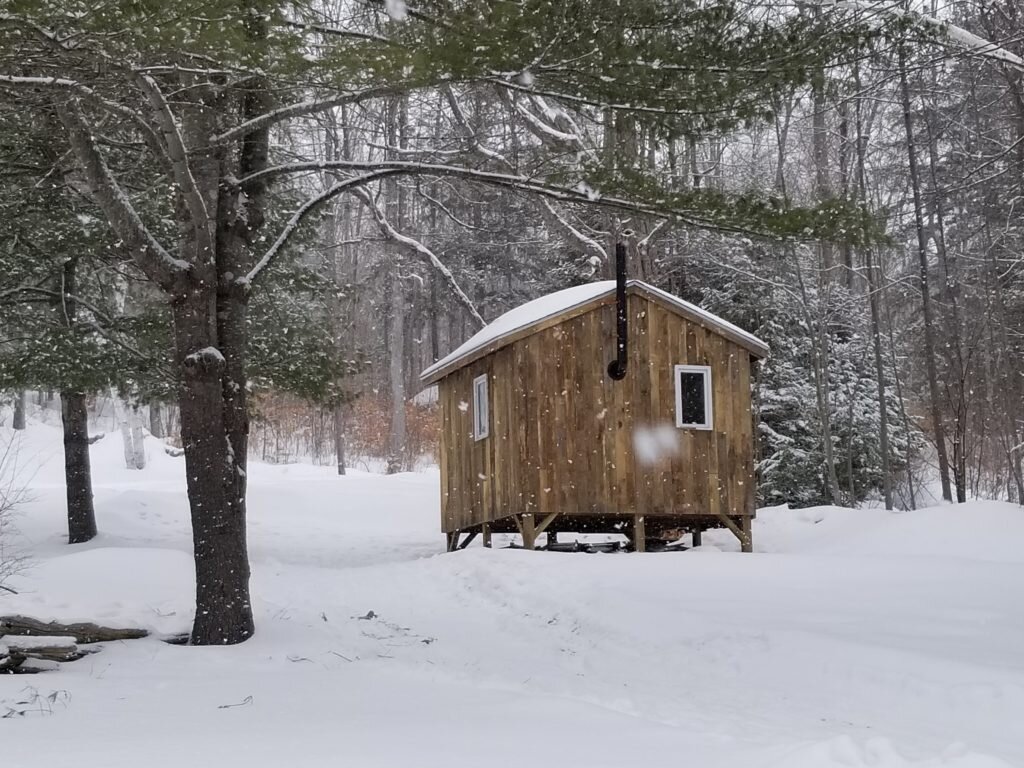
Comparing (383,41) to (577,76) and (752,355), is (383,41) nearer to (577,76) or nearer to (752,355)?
(577,76)

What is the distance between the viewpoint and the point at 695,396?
12.8 meters

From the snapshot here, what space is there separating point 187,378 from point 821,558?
6.47 meters

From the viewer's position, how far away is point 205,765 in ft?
12.7

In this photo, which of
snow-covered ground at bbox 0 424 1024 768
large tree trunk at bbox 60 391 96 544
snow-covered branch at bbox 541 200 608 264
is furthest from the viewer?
snow-covered branch at bbox 541 200 608 264

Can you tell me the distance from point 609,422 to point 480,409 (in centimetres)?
196

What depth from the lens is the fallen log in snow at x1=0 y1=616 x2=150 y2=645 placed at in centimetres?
713

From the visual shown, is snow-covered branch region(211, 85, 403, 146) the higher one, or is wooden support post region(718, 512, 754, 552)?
snow-covered branch region(211, 85, 403, 146)

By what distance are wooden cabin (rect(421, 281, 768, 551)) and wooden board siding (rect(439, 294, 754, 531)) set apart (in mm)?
13

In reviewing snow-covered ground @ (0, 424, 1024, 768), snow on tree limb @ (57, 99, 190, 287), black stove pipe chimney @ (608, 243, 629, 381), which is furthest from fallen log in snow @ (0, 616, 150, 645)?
black stove pipe chimney @ (608, 243, 629, 381)

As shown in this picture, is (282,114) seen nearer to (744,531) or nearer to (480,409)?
(480,409)

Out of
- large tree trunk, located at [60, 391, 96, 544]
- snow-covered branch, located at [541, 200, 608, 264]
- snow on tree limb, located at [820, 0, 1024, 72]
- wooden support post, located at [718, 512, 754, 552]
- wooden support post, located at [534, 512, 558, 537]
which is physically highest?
snow-covered branch, located at [541, 200, 608, 264]

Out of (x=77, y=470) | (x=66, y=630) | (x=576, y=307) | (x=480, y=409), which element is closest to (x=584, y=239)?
(x=480, y=409)

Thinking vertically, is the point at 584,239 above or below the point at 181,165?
above

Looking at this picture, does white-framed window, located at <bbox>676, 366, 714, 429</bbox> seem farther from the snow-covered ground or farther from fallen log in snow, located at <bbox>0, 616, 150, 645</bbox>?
fallen log in snow, located at <bbox>0, 616, 150, 645</bbox>
